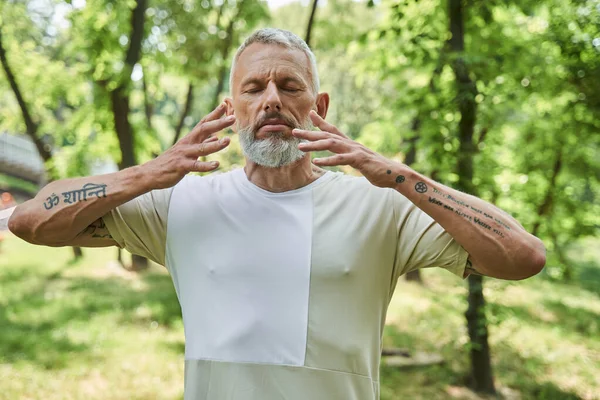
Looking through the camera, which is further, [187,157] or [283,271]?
[283,271]

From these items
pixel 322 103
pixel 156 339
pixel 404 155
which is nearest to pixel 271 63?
pixel 322 103

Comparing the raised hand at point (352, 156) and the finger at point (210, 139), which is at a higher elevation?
the finger at point (210, 139)

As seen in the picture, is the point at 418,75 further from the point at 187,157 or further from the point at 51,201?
the point at 51,201

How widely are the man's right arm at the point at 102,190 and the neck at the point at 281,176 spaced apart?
1.09 ft

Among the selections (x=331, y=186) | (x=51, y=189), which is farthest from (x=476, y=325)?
(x=51, y=189)

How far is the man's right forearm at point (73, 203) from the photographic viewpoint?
169cm

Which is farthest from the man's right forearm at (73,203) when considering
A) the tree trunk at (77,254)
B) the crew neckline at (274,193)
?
the tree trunk at (77,254)

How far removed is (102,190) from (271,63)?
0.81m

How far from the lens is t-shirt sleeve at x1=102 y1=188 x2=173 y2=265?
1856mm

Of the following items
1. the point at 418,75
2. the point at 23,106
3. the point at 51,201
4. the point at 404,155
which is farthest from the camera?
the point at 23,106

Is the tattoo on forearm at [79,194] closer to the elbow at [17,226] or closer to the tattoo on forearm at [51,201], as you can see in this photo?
the tattoo on forearm at [51,201]

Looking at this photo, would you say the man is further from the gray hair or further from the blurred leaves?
the blurred leaves

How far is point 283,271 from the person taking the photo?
179cm

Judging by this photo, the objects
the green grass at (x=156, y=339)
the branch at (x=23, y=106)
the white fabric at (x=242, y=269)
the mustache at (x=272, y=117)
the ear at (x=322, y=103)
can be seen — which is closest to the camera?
A: the white fabric at (x=242, y=269)
